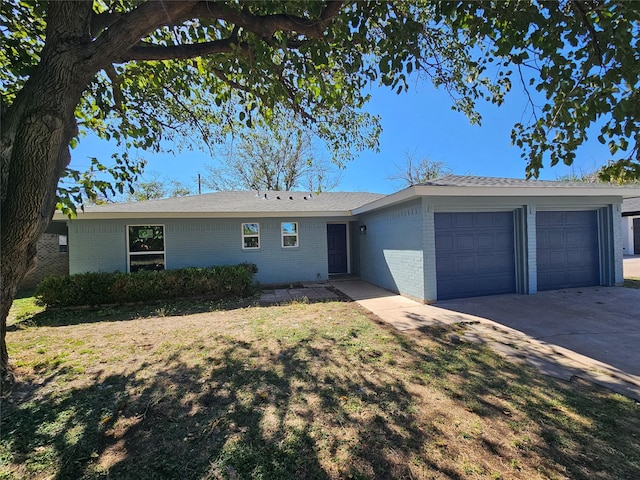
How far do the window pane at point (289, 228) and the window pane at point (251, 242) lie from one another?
104 centimetres

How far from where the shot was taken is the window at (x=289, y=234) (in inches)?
433

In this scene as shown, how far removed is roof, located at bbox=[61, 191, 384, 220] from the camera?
30.6 ft

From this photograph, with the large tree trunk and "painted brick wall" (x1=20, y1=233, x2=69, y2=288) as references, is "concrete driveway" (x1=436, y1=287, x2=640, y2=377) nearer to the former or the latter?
the large tree trunk

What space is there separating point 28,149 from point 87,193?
1.59 meters

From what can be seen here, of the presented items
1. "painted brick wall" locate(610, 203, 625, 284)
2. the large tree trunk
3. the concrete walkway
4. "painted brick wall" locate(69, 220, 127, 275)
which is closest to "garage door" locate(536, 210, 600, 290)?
"painted brick wall" locate(610, 203, 625, 284)

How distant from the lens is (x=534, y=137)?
11.1ft

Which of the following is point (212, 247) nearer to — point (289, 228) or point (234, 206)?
point (234, 206)

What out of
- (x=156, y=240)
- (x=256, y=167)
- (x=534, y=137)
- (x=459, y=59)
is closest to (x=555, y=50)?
(x=534, y=137)

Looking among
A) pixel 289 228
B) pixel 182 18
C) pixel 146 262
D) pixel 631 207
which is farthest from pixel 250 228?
pixel 631 207

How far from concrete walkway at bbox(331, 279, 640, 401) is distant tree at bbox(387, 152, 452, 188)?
872 inches

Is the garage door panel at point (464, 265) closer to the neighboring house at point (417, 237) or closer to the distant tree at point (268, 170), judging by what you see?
the neighboring house at point (417, 237)

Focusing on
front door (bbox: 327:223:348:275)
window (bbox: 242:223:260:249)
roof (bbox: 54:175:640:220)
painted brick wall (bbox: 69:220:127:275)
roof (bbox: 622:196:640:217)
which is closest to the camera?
roof (bbox: 54:175:640:220)

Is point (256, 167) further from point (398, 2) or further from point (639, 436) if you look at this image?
point (639, 436)

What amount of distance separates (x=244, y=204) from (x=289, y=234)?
6.51ft
